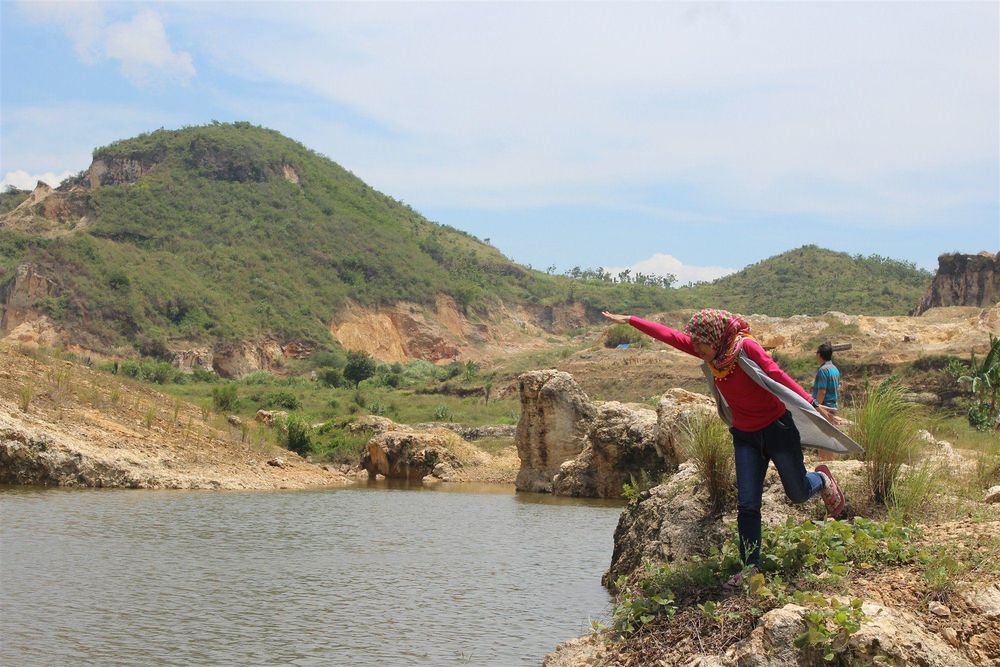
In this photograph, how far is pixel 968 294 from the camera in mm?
64875

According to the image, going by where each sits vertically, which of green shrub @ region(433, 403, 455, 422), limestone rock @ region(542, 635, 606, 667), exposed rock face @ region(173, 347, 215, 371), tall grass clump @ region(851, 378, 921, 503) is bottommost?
limestone rock @ region(542, 635, 606, 667)

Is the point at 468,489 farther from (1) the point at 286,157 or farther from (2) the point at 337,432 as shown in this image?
(1) the point at 286,157

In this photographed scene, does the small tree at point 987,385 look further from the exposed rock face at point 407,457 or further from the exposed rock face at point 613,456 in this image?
the exposed rock face at point 407,457

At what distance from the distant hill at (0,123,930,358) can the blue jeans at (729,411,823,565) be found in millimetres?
72412

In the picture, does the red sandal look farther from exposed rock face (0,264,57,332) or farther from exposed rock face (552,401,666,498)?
exposed rock face (0,264,57,332)

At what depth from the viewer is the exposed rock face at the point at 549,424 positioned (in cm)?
2491

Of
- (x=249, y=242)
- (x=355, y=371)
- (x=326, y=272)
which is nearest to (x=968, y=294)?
(x=355, y=371)

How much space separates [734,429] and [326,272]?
98.0 metres

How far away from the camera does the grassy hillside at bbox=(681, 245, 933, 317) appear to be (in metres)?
98.4

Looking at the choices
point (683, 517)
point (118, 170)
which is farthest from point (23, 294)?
point (683, 517)

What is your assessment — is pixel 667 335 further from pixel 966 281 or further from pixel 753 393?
pixel 966 281

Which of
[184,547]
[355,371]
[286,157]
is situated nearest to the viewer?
[184,547]

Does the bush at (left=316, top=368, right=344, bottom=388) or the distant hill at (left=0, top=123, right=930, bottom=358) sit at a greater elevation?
the distant hill at (left=0, top=123, right=930, bottom=358)

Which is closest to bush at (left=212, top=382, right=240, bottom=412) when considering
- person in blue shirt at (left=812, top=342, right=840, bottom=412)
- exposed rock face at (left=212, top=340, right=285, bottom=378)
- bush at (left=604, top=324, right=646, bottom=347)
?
person in blue shirt at (left=812, top=342, right=840, bottom=412)
